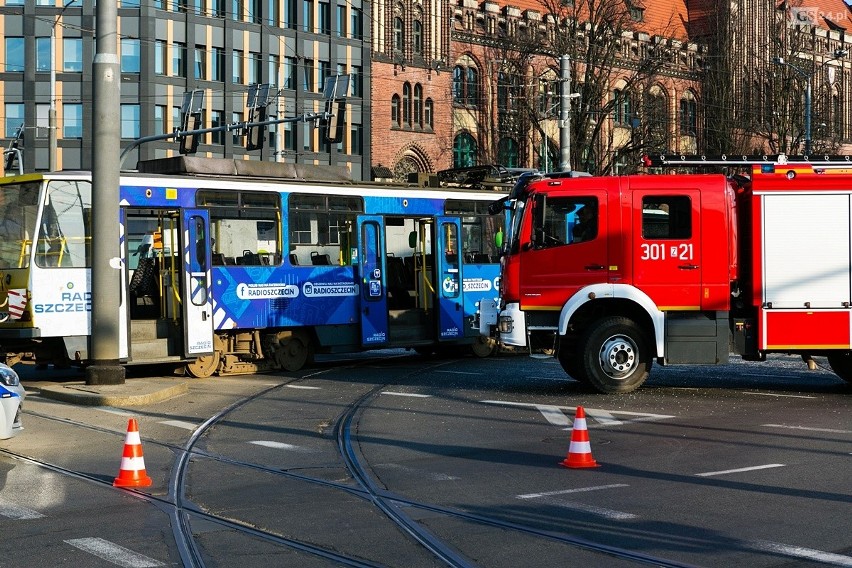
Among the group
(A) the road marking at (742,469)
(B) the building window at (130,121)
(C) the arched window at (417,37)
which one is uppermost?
(C) the arched window at (417,37)

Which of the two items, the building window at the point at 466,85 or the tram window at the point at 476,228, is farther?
the building window at the point at 466,85

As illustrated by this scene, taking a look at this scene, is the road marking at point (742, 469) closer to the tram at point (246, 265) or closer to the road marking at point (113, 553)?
the road marking at point (113, 553)

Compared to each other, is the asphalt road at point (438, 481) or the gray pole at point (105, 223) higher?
the gray pole at point (105, 223)

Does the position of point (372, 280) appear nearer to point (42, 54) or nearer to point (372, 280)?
point (372, 280)

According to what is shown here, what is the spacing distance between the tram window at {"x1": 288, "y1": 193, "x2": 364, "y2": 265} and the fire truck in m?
5.23

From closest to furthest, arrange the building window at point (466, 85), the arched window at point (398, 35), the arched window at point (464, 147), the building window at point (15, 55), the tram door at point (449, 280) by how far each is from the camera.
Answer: the tram door at point (449, 280)
the building window at point (15, 55)
the arched window at point (398, 35)
the building window at point (466, 85)
the arched window at point (464, 147)

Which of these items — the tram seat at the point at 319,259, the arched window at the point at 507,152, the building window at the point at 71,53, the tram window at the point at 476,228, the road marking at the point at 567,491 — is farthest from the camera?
the arched window at the point at 507,152

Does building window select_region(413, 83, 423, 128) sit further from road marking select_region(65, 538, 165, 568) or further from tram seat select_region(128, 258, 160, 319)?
road marking select_region(65, 538, 165, 568)

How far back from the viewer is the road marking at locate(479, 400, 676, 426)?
45.8 feet

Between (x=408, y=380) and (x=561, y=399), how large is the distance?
11.7 feet

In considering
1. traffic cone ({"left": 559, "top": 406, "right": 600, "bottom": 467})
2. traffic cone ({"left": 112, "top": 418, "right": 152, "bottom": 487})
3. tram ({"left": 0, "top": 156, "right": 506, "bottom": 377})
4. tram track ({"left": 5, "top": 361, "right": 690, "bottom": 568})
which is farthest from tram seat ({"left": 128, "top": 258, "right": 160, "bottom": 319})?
traffic cone ({"left": 559, "top": 406, "right": 600, "bottom": 467})

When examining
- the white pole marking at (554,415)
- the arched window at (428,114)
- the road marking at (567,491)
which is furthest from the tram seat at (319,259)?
the arched window at (428,114)

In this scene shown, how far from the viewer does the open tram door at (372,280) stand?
22.0 metres

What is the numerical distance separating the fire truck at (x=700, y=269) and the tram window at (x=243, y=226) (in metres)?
5.21
